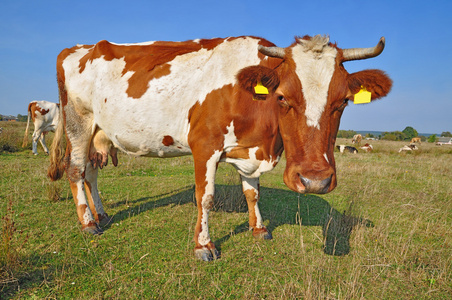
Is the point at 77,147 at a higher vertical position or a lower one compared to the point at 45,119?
lower

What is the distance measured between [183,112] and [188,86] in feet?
1.35

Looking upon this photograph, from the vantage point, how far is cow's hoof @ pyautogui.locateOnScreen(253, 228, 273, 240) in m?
4.74

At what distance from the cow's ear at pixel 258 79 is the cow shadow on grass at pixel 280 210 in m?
2.22

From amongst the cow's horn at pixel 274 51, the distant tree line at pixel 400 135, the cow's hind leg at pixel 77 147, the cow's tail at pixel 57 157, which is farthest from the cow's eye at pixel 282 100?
the distant tree line at pixel 400 135

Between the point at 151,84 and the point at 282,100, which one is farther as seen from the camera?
the point at 151,84

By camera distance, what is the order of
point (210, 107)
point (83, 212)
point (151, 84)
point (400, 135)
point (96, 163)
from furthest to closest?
point (400, 135) → point (96, 163) → point (83, 212) → point (151, 84) → point (210, 107)

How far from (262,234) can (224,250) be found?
80 centimetres

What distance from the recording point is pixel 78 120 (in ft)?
17.6

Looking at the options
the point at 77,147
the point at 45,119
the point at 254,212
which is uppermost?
the point at 45,119

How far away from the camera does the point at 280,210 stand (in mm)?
6227

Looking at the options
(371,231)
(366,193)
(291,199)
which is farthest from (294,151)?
(366,193)

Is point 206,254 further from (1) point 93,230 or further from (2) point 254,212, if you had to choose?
(1) point 93,230

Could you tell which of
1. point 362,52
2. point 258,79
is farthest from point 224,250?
point 362,52

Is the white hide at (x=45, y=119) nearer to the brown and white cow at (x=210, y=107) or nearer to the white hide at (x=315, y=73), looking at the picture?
the brown and white cow at (x=210, y=107)
